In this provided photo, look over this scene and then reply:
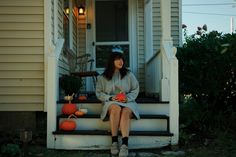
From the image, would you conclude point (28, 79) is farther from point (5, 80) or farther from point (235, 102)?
point (235, 102)

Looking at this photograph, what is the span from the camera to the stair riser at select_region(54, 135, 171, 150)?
575 centimetres

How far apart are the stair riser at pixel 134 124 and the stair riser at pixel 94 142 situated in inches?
9.6

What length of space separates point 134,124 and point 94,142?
62cm

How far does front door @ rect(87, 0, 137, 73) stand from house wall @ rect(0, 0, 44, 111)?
3.36 meters

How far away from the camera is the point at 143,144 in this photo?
19.0ft

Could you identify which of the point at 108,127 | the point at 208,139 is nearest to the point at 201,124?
the point at 208,139

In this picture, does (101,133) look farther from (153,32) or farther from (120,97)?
(153,32)

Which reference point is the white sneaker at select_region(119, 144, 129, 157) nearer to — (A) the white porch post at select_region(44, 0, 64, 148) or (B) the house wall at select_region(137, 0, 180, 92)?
(A) the white porch post at select_region(44, 0, 64, 148)

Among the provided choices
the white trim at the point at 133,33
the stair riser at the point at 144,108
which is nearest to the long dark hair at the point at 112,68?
the stair riser at the point at 144,108

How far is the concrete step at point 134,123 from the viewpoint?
598cm

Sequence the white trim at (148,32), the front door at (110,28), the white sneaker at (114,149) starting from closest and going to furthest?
1. the white sneaker at (114,149)
2. the white trim at (148,32)
3. the front door at (110,28)

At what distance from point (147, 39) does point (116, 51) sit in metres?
3.19

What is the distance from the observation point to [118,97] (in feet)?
18.9

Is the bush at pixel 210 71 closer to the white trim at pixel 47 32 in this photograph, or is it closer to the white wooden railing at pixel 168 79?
the white wooden railing at pixel 168 79
